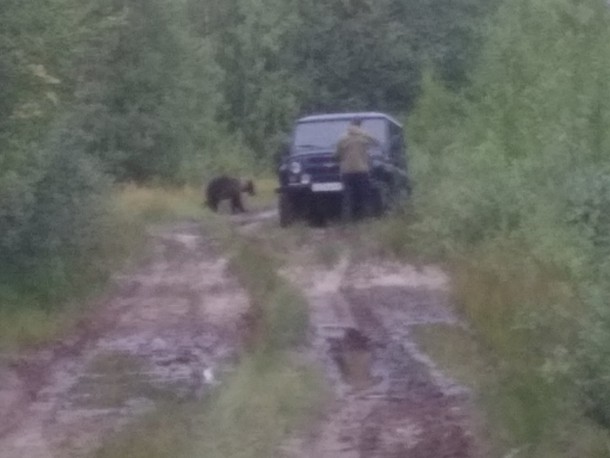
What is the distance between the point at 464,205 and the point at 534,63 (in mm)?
2604

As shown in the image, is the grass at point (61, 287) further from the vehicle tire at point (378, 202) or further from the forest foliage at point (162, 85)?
the vehicle tire at point (378, 202)

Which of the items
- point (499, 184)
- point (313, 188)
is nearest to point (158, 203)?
point (313, 188)

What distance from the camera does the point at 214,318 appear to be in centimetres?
1505

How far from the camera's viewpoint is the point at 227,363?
487 inches

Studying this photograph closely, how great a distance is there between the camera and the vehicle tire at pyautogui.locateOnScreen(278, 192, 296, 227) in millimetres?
24875

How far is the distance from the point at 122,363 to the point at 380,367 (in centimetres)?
207

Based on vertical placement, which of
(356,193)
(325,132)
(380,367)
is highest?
(325,132)

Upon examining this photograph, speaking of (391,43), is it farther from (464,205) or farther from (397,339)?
(397,339)

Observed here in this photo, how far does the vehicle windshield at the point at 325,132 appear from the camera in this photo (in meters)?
25.5

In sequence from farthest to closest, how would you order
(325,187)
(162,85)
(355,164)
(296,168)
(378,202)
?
(162,85) → (296,168) → (325,187) → (378,202) → (355,164)

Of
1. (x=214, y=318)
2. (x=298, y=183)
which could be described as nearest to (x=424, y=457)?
(x=214, y=318)

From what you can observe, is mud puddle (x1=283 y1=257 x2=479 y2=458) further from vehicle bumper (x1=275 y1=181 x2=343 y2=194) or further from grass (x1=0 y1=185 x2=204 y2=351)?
vehicle bumper (x1=275 y1=181 x2=343 y2=194)

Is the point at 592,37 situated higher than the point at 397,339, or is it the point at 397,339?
the point at 592,37

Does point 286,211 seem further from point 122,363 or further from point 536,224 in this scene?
point 122,363
